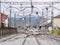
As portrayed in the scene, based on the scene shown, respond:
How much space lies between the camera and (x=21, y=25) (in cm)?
8038

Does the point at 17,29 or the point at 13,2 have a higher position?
the point at 13,2

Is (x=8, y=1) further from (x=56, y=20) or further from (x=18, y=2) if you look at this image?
(x=56, y=20)

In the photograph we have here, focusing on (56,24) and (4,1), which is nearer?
(4,1)

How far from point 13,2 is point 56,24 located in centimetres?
5711

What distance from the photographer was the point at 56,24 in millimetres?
85562

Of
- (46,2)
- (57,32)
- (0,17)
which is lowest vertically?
(57,32)

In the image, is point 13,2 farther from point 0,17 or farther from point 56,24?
point 56,24

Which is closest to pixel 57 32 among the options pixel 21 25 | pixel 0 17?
pixel 21 25

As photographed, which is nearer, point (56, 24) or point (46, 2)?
point (46, 2)

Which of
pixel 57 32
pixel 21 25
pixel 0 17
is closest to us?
pixel 0 17

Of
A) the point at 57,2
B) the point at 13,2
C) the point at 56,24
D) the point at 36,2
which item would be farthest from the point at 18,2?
the point at 56,24

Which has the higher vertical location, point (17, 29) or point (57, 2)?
point (57, 2)

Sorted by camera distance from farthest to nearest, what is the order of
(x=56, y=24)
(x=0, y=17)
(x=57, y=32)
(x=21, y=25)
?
(x=56, y=24)
(x=21, y=25)
(x=57, y=32)
(x=0, y=17)

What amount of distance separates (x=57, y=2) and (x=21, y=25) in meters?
50.7
